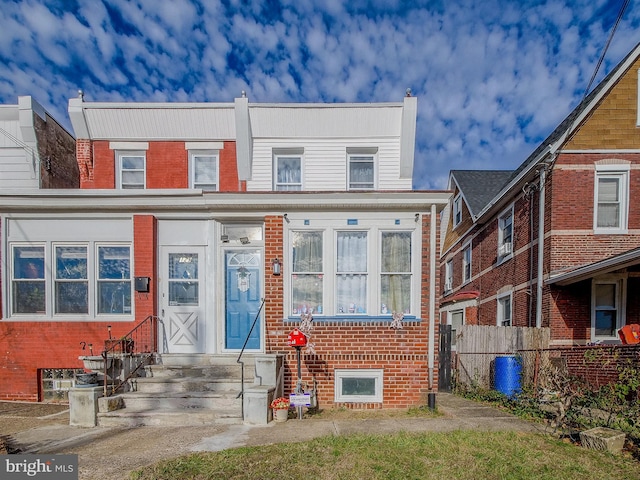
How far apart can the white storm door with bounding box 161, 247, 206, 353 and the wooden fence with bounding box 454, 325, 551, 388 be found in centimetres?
663

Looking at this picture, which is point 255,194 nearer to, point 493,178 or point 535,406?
point 535,406

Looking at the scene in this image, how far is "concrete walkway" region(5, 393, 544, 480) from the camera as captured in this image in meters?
4.13

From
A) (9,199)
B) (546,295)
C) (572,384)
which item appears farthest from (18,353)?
(546,295)

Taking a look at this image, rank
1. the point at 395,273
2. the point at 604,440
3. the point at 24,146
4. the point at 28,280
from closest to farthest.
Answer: the point at 604,440
the point at 395,273
the point at 28,280
the point at 24,146

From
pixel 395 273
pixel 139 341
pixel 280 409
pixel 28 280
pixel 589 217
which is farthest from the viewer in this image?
pixel 589 217

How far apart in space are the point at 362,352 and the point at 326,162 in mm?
4509

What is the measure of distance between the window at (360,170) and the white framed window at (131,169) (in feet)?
17.0

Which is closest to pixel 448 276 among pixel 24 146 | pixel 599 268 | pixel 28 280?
pixel 599 268

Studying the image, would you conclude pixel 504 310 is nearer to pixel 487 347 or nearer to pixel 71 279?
pixel 487 347

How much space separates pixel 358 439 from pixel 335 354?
6.44 ft

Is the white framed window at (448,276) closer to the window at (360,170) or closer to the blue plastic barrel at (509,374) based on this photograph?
the blue plastic barrel at (509,374)

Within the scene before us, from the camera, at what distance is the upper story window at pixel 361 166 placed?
8250 millimetres

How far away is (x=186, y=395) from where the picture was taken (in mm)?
5719

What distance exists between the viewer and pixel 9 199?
6.86 meters
